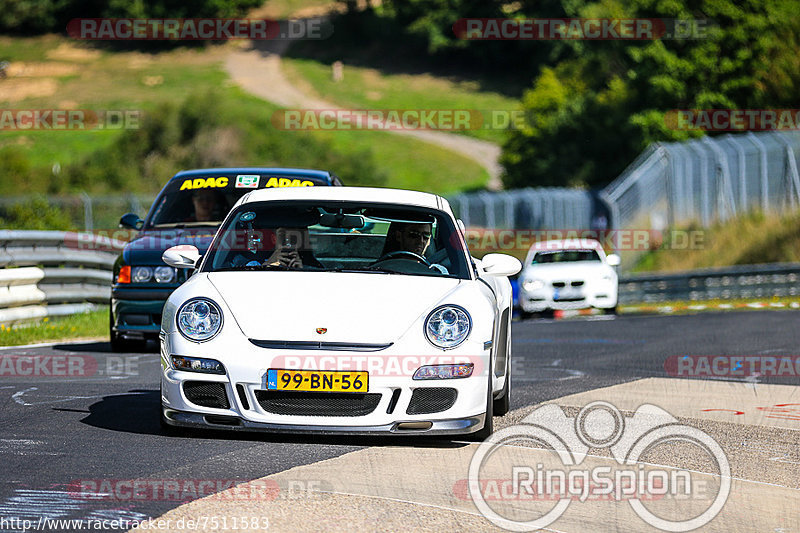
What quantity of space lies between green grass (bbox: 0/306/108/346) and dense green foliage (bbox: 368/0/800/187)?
36802mm

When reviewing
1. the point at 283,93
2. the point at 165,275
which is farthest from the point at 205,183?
the point at 283,93

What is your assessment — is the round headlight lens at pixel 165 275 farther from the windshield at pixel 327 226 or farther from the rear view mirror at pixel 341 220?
the rear view mirror at pixel 341 220

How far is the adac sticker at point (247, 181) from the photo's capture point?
1300cm

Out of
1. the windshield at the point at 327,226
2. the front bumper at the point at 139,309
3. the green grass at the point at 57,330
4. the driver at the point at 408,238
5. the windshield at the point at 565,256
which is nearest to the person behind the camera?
the windshield at the point at 327,226

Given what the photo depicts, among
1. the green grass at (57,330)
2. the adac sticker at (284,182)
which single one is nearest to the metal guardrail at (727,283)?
the green grass at (57,330)

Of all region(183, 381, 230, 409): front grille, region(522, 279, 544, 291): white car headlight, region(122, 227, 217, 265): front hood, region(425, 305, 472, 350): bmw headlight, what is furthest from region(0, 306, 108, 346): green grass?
region(522, 279, 544, 291): white car headlight

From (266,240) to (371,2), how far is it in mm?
109444

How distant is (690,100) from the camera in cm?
5581

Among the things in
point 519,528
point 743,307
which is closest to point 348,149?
point 743,307

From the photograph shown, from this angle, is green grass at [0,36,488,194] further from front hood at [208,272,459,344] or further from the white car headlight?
front hood at [208,272,459,344]

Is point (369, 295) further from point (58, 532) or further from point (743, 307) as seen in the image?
point (743, 307)
